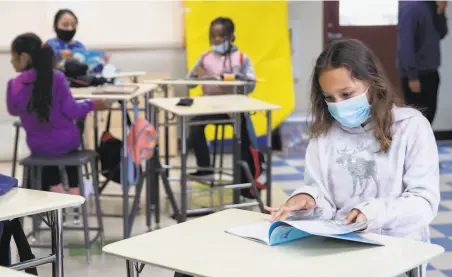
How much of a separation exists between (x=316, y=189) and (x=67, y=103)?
86.8 inches

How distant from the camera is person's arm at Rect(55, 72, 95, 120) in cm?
410

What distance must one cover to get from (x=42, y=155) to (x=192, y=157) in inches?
115

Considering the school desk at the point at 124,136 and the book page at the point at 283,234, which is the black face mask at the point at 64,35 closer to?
the school desk at the point at 124,136

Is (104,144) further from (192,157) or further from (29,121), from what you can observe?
(192,157)

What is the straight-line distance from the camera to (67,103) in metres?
4.12

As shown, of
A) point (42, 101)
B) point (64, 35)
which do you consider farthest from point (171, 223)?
point (64, 35)

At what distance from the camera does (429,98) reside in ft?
19.6

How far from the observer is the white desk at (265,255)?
1720mm

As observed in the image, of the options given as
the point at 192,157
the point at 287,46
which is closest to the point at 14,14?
the point at 192,157

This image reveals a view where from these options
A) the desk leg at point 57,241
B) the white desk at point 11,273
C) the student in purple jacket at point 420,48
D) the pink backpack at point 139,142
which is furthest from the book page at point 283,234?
the student in purple jacket at point 420,48

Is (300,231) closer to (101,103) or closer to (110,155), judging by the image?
(101,103)

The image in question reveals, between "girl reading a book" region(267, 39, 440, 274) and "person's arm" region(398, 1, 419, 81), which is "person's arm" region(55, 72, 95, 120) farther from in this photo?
"person's arm" region(398, 1, 419, 81)

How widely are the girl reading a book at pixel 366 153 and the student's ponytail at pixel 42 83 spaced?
6.92 feet

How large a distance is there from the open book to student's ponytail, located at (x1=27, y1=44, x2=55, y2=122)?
2.28m
